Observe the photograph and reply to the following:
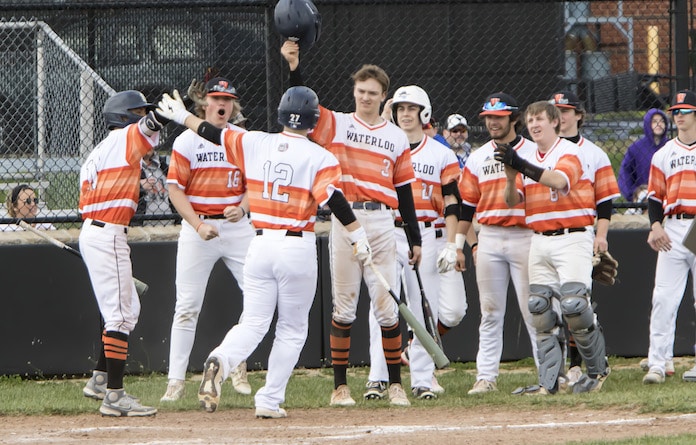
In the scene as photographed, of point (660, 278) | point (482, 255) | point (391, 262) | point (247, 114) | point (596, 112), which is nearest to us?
point (391, 262)

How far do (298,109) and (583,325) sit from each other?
226 centimetres

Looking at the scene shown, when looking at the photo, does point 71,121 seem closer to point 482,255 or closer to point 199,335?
point 199,335

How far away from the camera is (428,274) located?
780cm

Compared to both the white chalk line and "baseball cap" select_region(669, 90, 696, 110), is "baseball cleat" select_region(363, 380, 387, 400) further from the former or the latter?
"baseball cap" select_region(669, 90, 696, 110)

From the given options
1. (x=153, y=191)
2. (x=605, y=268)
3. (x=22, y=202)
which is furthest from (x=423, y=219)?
(x=22, y=202)

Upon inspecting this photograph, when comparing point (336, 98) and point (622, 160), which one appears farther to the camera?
point (622, 160)

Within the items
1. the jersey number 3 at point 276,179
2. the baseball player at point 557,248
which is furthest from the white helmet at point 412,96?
the jersey number 3 at point 276,179

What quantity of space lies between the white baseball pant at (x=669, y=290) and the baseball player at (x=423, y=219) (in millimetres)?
1549

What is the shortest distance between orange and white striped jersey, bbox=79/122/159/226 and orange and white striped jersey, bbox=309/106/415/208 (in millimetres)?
1031

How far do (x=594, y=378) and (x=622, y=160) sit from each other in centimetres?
298

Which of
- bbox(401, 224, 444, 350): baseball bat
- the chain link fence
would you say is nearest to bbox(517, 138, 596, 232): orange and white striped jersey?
bbox(401, 224, 444, 350): baseball bat

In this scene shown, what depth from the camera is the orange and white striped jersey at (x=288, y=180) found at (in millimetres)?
6438

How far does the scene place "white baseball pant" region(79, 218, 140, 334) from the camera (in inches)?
272

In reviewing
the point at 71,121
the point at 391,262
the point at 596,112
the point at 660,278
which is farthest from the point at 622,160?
the point at 71,121
